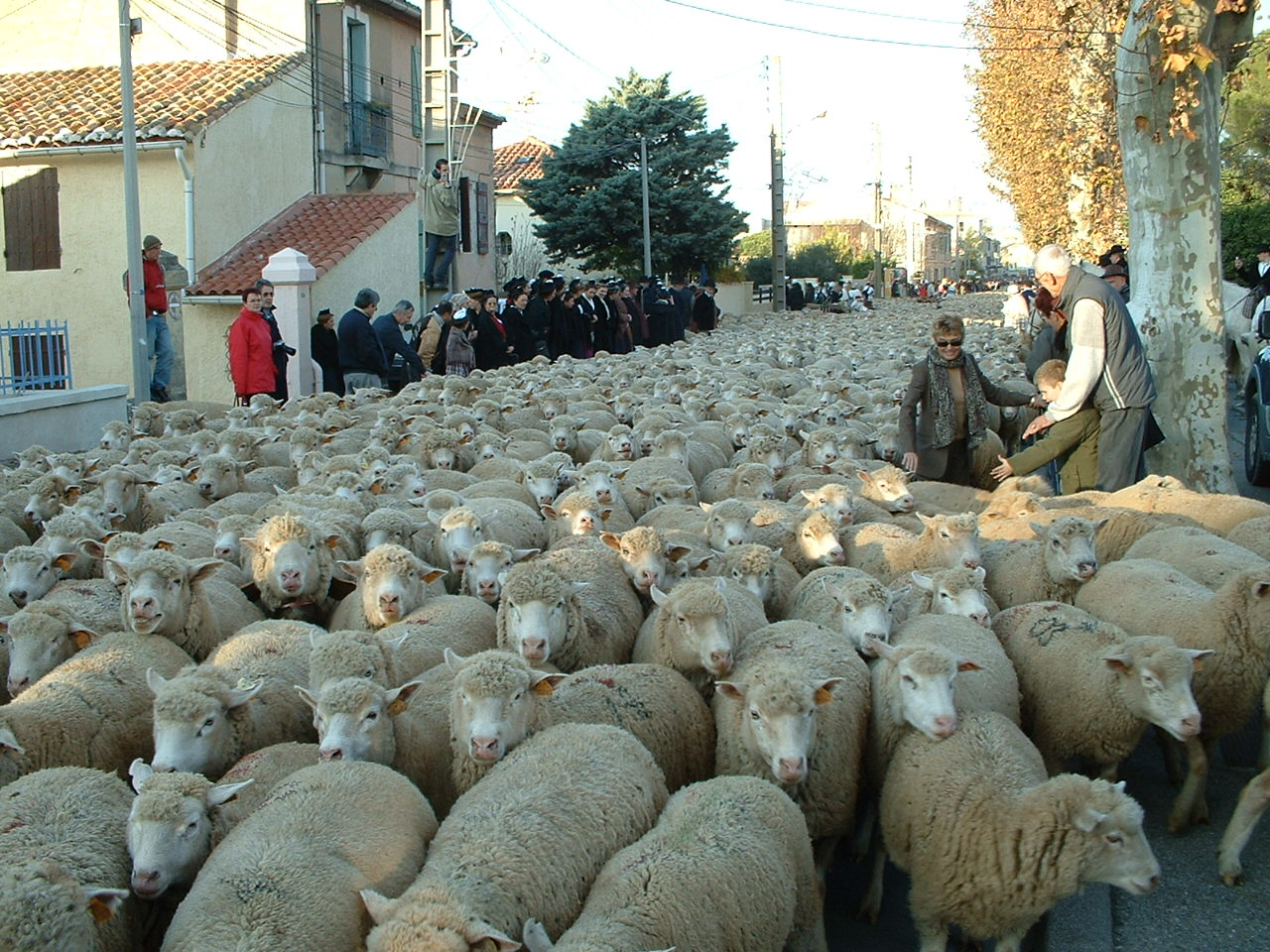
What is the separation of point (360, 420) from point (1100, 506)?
6804 mm

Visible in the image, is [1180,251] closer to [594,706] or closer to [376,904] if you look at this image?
[594,706]

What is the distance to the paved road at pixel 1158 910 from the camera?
12.7 ft

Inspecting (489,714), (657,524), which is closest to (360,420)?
(657,524)

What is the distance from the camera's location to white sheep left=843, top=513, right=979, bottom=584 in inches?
235

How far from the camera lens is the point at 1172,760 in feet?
16.0

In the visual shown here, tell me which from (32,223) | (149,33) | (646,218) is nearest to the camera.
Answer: (32,223)

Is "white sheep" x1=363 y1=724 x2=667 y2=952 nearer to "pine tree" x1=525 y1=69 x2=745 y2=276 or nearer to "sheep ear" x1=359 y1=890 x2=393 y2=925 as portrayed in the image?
"sheep ear" x1=359 y1=890 x2=393 y2=925

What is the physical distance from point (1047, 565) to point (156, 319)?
12.4 meters

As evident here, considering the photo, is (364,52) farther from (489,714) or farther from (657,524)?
(489,714)

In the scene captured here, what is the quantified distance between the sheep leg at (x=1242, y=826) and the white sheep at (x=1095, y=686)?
258 mm

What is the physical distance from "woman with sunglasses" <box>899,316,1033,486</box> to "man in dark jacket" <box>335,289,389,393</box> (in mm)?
8349

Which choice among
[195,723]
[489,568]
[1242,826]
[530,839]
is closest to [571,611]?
[489,568]

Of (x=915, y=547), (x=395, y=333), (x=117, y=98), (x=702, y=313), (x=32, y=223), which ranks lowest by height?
(x=915, y=547)

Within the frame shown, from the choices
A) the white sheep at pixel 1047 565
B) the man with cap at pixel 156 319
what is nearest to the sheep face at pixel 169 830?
the white sheep at pixel 1047 565
